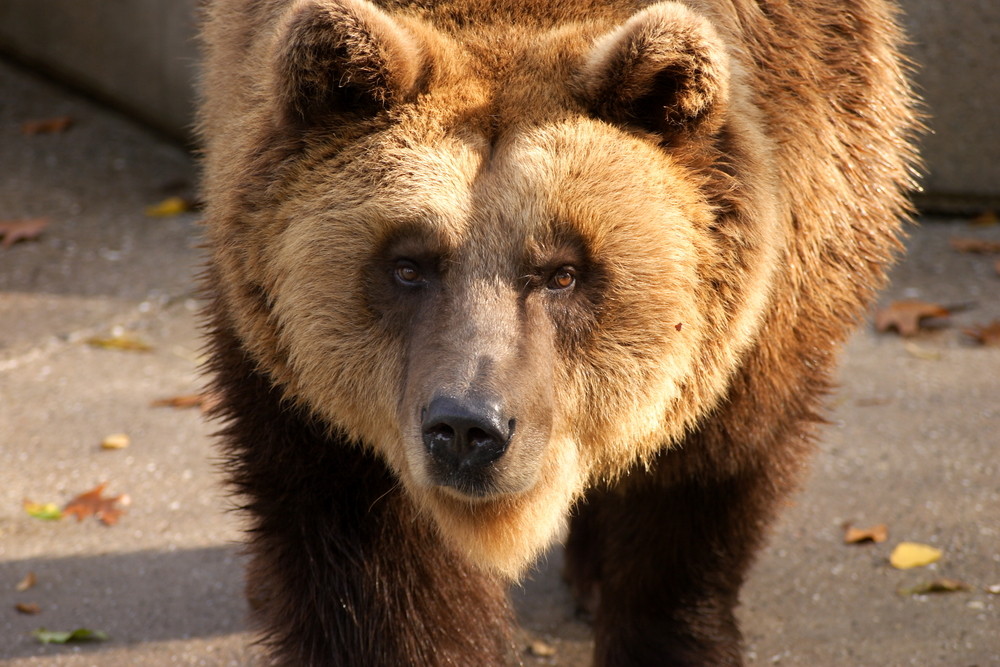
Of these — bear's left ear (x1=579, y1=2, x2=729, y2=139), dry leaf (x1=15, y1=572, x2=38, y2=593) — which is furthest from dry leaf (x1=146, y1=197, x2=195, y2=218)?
bear's left ear (x1=579, y1=2, x2=729, y2=139)

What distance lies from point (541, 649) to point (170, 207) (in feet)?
15.6

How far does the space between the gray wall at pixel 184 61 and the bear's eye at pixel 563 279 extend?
4.24 metres

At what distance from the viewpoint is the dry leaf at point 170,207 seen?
26.4 ft

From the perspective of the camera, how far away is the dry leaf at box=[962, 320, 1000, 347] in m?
6.31

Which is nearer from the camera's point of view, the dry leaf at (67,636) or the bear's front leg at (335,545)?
the bear's front leg at (335,545)

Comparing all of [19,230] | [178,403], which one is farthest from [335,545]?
[19,230]

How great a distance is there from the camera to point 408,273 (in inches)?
121

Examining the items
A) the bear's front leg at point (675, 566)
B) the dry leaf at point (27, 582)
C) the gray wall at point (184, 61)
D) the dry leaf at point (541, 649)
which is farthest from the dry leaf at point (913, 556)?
the gray wall at point (184, 61)

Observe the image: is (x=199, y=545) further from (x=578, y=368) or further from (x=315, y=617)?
(x=578, y=368)

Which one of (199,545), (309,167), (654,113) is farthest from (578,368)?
(199,545)

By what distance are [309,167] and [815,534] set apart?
281 centimetres

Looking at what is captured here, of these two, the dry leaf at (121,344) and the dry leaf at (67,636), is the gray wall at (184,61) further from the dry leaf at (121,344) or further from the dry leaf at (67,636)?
the dry leaf at (67,636)

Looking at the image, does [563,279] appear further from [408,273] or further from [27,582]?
[27,582]

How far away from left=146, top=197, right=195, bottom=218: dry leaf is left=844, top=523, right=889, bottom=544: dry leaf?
5.05 meters
